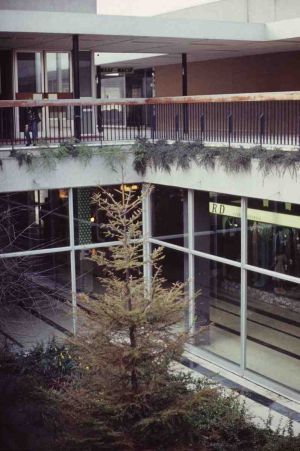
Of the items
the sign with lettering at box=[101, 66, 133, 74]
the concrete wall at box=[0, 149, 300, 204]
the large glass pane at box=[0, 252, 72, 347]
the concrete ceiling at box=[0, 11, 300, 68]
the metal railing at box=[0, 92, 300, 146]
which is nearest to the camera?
the concrete wall at box=[0, 149, 300, 204]

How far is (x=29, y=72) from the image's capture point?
20.7 meters

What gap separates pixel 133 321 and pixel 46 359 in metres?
5.61

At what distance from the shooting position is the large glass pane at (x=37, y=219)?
16562mm

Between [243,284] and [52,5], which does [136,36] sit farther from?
[243,284]

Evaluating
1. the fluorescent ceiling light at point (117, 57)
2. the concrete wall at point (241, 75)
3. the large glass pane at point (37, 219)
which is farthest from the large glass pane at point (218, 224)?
the fluorescent ceiling light at point (117, 57)

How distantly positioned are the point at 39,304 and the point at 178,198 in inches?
167

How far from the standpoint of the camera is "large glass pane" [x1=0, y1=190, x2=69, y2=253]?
16.6 meters

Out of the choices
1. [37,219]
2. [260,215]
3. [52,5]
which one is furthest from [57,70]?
[260,215]

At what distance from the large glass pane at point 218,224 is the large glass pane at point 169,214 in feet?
1.72

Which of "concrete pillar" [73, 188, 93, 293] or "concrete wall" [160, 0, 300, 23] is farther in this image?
"concrete wall" [160, 0, 300, 23]

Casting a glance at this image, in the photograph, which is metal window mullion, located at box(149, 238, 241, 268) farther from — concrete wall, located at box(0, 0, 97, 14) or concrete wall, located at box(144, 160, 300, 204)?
concrete wall, located at box(0, 0, 97, 14)

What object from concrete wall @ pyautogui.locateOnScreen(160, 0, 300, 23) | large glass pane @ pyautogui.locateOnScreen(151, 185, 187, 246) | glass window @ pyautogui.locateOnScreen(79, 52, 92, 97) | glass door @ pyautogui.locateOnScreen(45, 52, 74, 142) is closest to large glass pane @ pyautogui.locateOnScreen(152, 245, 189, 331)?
large glass pane @ pyautogui.locateOnScreen(151, 185, 187, 246)

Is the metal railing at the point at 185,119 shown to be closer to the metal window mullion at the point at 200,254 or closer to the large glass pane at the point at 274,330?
the metal window mullion at the point at 200,254

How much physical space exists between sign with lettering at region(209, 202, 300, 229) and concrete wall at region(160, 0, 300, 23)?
26.6 feet
